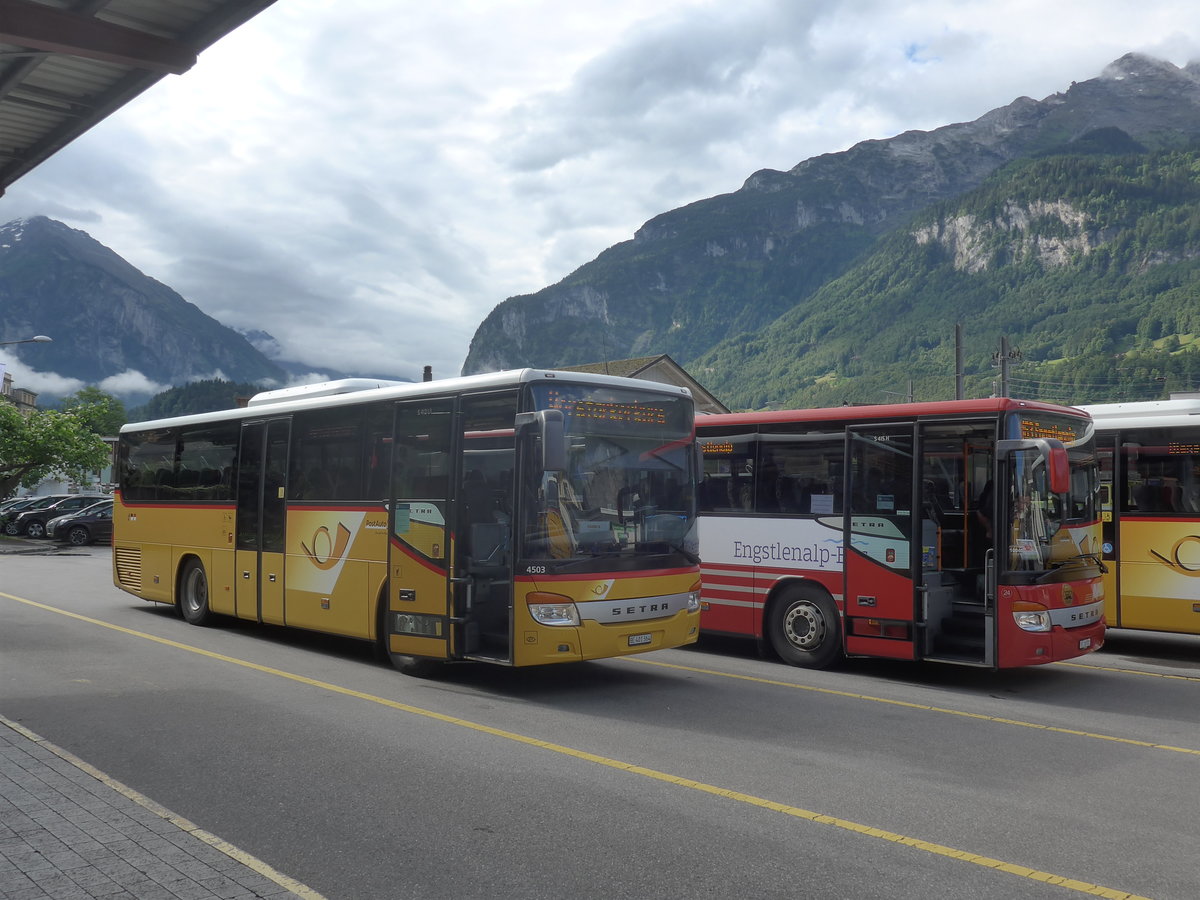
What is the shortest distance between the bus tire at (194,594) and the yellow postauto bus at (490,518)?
217cm

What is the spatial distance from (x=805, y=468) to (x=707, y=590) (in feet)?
6.73

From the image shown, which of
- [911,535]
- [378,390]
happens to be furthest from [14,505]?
[911,535]

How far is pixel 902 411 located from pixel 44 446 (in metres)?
36.3

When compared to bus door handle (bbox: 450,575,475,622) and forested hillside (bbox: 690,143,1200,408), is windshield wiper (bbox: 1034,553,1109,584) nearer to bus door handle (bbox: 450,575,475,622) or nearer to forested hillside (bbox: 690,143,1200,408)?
bus door handle (bbox: 450,575,475,622)

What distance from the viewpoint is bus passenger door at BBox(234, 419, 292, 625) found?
43.2 ft

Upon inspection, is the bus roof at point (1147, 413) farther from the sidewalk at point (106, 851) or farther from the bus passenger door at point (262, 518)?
the sidewalk at point (106, 851)

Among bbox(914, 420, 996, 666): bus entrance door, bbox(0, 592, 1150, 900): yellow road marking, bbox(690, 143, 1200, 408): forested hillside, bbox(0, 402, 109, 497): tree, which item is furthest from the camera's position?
bbox(690, 143, 1200, 408): forested hillside

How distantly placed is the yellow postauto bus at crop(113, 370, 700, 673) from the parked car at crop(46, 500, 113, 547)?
27347mm

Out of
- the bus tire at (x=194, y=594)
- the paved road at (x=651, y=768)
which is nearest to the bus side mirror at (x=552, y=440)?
the paved road at (x=651, y=768)

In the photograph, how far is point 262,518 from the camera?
Answer: 13469 mm

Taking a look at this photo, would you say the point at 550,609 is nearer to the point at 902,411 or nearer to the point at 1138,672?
the point at 902,411

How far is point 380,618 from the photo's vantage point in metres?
11.3

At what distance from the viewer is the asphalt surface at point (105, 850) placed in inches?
185

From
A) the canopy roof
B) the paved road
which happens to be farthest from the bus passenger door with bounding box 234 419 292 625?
the canopy roof
